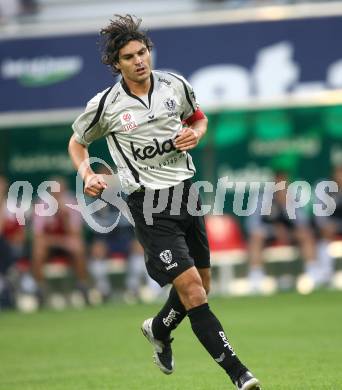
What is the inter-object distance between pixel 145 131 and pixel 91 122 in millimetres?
462

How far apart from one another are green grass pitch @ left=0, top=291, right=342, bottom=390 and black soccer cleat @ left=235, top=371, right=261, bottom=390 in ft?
3.31

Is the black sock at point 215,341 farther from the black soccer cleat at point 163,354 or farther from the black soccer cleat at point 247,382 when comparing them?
the black soccer cleat at point 163,354

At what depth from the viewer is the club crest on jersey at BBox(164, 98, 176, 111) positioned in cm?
803

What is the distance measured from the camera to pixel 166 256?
7715mm

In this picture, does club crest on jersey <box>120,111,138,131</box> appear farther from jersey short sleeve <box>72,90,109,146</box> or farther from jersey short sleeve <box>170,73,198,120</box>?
jersey short sleeve <box>170,73,198,120</box>

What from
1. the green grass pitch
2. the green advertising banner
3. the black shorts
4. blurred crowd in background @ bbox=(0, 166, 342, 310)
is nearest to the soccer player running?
the black shorts

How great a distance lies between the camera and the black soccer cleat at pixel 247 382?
697 centimetres

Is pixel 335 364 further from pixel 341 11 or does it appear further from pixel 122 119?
pixel 341 11

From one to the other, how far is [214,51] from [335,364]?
10.3 meters

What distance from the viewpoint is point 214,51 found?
18938 millimetres

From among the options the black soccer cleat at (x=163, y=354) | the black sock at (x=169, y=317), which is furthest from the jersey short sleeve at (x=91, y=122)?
the black soccer cleat at (x=163, y=354)

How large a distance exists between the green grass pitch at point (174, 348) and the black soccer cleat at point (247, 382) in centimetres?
101

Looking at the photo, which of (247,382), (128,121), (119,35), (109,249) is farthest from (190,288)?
(109,249)

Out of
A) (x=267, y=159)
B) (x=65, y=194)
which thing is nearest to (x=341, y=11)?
(x=267, y=159)
